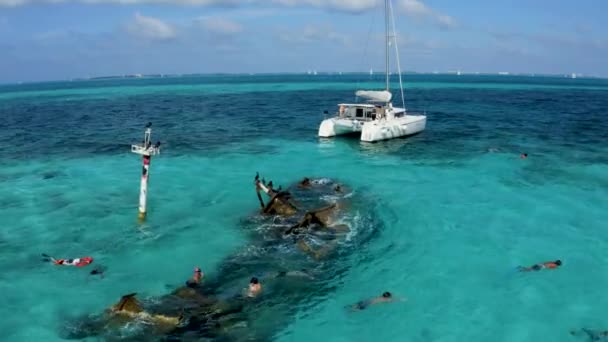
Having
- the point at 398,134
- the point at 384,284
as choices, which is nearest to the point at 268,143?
the point at 398,134

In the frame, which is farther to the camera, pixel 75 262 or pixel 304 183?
pixel 304 183

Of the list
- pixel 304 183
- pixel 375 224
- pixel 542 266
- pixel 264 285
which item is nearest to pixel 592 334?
pixel 542 266

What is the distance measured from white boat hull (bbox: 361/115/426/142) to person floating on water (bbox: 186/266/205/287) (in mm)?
26785

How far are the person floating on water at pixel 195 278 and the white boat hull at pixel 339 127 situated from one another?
28.2 meters

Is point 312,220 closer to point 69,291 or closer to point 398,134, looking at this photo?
point 69,291

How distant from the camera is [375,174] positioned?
3284 cm

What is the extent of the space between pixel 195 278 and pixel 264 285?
8.64 ft

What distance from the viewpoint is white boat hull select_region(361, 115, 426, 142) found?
4209cm

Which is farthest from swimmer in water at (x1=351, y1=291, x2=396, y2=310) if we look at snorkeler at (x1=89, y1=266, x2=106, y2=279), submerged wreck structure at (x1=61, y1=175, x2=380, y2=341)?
snorkeler at (x1=89, y1=266, x2=106, y2=279)

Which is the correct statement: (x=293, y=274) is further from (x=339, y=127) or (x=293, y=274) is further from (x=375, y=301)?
(x=339, y=127)

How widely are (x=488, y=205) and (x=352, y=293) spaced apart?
12.8 m

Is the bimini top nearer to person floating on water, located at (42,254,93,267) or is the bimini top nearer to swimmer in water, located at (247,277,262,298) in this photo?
swimmer in water, located at (247,277,262,298)

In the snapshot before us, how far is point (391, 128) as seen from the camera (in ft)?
143

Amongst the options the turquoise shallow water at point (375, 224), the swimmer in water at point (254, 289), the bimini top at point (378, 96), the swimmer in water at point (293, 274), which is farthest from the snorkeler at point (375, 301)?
the bimini top at point (378, 96)
